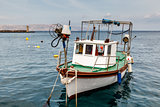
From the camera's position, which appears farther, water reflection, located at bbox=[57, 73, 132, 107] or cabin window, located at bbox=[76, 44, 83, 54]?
cabin window, located at bbox=[76, 44, 83, 54]

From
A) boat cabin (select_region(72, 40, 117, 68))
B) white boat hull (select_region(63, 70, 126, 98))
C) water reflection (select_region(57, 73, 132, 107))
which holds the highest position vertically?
→ boat cabin (select_region(72, 40, 117, 68))

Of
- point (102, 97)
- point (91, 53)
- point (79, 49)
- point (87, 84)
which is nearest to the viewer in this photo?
point (87, 84)

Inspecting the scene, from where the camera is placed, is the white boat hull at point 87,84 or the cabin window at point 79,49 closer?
the white boat hull at point 87,84

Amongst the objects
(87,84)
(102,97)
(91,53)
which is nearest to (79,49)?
(91,53)

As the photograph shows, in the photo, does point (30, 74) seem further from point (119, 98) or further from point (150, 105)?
point (150, 105)

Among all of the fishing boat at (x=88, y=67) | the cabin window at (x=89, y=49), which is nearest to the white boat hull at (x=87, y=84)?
the fishing boat at (x=88, y=67)

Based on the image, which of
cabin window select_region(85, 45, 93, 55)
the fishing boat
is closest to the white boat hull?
the fishing boat

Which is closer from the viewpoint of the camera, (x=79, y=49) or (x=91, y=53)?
(x=91, y=53)

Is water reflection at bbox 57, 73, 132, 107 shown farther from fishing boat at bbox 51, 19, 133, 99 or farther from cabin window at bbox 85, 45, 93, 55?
cabin window at bbox 85, 45, 93, 55

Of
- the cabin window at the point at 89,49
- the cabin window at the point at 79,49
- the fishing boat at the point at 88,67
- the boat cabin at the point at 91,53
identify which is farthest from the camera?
the cabin window at the point at 79,49

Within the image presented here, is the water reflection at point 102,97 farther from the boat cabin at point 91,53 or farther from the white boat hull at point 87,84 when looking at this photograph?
the boat cabin at point 91,53

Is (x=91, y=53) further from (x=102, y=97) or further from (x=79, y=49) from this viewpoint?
(x=102, y=97)

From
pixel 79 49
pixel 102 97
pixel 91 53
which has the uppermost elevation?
pixel 79 49

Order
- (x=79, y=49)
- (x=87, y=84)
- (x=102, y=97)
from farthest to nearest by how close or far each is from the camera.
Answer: (x=79, y=49) → (x=102, y=97) → (x=87, y=84)
